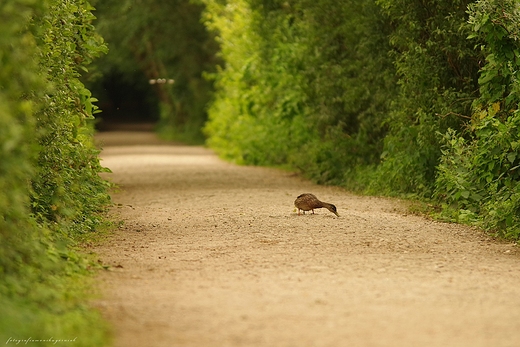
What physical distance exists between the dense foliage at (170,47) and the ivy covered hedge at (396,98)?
1329 centimetres

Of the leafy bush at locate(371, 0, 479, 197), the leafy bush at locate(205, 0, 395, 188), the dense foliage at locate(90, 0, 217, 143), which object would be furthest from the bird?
the dense foliage at locate(90, 0, 217, 143)

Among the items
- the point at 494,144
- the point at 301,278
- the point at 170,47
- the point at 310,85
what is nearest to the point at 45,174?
the point at 301,278

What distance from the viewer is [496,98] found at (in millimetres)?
13789

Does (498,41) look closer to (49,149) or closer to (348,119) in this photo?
(49,149)

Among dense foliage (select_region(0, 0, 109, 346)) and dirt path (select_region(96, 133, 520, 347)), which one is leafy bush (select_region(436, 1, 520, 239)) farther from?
dense foliage (select_region(0, 0, 109, 346))

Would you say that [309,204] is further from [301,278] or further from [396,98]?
[396,98]

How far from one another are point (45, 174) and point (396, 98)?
29.5 ft

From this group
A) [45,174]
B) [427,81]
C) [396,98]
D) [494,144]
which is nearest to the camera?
[45,174]

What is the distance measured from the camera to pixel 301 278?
8.98 meters

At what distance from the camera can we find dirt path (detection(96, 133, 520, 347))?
6.87m

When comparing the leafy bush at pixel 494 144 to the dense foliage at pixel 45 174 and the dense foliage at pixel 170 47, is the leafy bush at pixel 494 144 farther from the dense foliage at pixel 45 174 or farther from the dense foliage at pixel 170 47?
the dense foliage at pixel 170 47

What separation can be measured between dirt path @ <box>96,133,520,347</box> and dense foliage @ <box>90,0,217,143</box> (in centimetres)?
2601

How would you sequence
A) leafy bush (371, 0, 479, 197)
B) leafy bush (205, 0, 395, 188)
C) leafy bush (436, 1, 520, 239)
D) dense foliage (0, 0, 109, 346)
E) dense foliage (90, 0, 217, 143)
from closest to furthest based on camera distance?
dense foliage (0, 0, 109, 346) → leafy bush (436, 1, 520, 239) → leafy bush (371, 0, 479, 197) → leafy bush (205, 0, 395, 188) → dense foliage (90, 0, 217, 143)

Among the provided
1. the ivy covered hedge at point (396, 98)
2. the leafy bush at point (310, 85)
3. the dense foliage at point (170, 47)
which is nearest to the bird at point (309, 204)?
the ivy covered hedge at point (396, 98)
